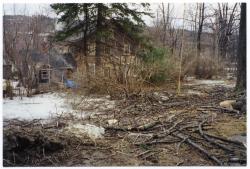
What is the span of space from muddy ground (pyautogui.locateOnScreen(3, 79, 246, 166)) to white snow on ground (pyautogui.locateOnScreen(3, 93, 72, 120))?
119 mm

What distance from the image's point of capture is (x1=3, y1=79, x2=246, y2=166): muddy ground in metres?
2.51

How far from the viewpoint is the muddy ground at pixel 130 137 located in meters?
2.51

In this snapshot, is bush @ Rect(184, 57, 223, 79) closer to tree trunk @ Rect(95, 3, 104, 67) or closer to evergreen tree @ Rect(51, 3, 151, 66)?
evergreen tree @ Rect(51, 3, 151, 66)

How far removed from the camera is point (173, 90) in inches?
172

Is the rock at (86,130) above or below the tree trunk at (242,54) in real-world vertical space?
below

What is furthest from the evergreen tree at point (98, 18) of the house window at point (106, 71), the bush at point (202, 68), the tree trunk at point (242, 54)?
the bush at point (202, 68)

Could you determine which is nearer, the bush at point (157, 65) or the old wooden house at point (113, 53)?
the old wooden house at point (113, 53)

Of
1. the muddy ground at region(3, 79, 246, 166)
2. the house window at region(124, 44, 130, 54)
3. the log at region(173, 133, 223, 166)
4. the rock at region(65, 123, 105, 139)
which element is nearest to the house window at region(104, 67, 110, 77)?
the house window at region(124, 44, 130, 54)

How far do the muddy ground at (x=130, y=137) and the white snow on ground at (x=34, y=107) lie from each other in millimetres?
119

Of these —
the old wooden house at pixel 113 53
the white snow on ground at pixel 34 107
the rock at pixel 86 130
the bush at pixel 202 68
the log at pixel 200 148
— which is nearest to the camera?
the log at pixel 200 148

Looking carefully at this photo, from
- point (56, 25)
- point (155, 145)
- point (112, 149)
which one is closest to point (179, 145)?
point (155, 145)

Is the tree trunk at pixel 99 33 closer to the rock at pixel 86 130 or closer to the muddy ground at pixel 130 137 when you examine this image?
the muddy ground at pixel 130 137

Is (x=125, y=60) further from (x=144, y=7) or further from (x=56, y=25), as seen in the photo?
(x=56, y=25)

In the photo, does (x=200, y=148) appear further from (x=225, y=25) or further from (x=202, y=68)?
(x=202, y=68)
